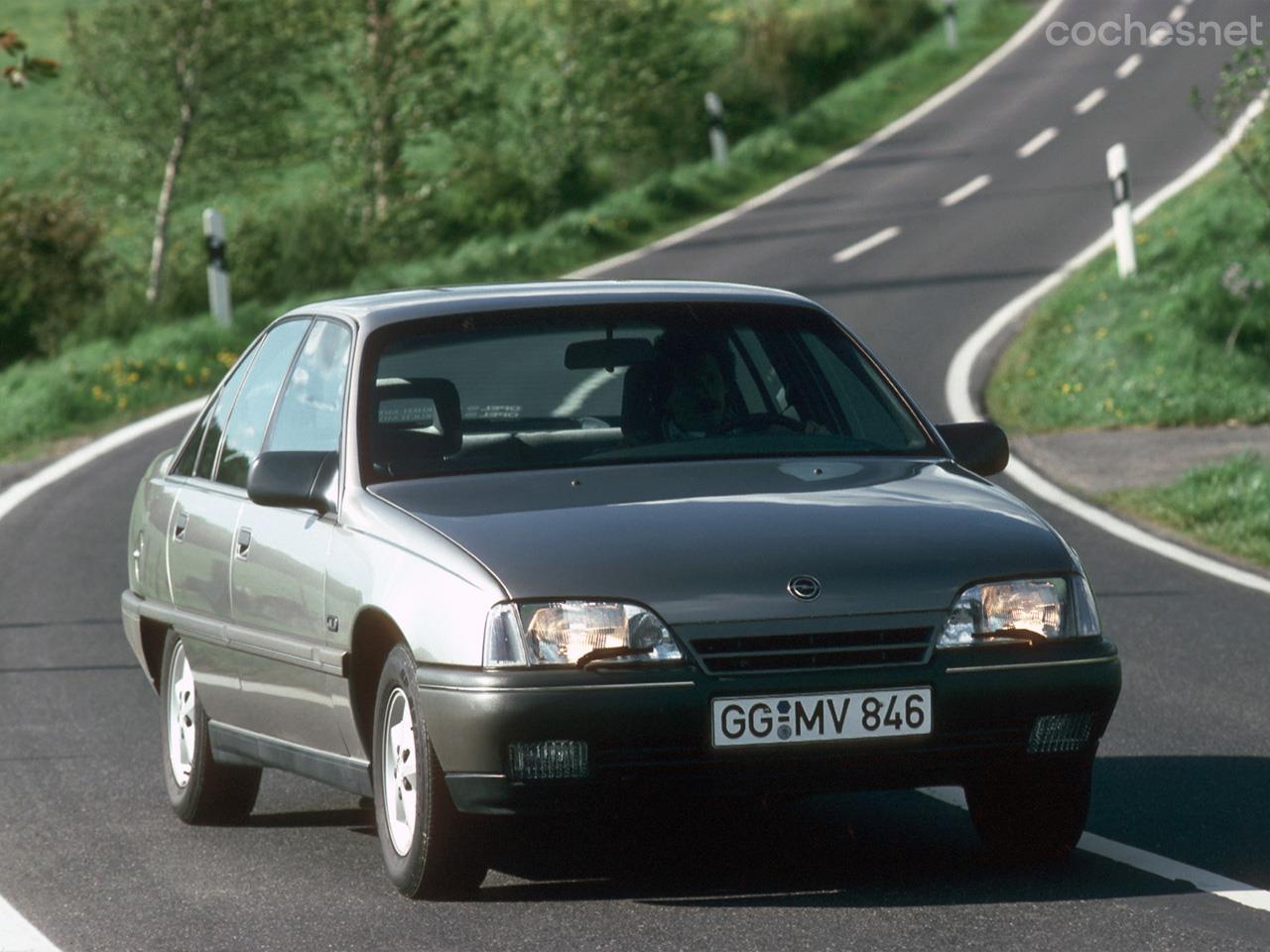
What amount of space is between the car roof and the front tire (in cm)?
126

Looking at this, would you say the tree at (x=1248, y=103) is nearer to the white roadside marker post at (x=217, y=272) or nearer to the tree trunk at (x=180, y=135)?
the white roadside marker post at (x=217, y=272)

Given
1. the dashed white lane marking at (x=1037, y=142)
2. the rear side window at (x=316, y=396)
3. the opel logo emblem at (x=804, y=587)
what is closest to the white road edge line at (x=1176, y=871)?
the opel logo emblem at (x=804, y=587)

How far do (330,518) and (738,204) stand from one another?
2406 cm

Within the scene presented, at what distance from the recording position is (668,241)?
26.9 m

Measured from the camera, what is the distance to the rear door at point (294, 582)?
630cm

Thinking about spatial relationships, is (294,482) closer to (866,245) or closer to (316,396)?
(316,396)

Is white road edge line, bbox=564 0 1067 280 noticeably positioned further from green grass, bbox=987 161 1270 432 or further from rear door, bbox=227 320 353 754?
rear door, bbox=227 320 353 754

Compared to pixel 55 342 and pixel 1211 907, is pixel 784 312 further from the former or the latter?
pixel 55 342

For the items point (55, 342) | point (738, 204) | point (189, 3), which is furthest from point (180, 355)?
point (738, 204)

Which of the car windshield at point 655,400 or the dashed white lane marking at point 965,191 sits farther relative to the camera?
the dashed white lane marking at point 965,191

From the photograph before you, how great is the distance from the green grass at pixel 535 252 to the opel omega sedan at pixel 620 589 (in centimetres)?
1063

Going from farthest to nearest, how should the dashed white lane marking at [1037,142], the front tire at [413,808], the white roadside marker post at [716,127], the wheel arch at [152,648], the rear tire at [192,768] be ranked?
the white roadside marker post at [716,127] < the dashed white lane marking at [1037,142] < the wheel arch at [152,648] < the rear tire at [192,768] < the front tire at [413,808]

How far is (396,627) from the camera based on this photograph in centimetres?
585

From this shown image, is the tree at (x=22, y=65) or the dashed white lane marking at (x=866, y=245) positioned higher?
the tree at (x=22, y=65)
